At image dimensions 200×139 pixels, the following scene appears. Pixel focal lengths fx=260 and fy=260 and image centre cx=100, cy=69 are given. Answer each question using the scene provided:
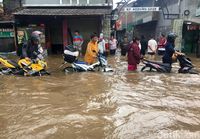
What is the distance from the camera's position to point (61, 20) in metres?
17.4

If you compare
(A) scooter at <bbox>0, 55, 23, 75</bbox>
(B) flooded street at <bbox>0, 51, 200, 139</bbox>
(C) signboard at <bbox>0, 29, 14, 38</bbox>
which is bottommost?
(B) flooded street at <bbox>0, 51, 200, 139</bbox>

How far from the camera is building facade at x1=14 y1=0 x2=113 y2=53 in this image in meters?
16.0

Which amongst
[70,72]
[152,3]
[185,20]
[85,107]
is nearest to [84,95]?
[85,107]

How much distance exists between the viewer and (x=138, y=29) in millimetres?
35562

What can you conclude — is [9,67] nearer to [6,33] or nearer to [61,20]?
[6,33]

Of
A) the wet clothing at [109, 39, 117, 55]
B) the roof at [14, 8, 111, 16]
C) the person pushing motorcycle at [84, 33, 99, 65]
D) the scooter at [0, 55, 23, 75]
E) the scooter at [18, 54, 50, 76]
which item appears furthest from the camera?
the wet clothing at [109, 39, 117, 55]

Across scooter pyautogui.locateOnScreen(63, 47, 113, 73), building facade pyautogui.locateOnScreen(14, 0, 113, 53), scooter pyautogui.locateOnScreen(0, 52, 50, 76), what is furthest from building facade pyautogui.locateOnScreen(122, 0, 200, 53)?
scooter pyautogui.locateOnScreen(0, 52, 50, 76)

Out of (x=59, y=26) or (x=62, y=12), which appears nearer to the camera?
(x=62, y=12)

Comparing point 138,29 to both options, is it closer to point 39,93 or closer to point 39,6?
point 39,6

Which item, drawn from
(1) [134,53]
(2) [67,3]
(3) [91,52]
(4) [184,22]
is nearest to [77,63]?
(3) [91,52]

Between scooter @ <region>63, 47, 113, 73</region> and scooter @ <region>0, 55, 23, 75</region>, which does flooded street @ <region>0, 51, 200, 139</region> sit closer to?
scooter @ <region>0, 55, 23, 75</region>

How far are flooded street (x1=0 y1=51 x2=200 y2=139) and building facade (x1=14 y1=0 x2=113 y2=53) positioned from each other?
853 centimetres

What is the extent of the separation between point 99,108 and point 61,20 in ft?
43.6

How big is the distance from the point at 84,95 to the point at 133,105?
4.19 feet
